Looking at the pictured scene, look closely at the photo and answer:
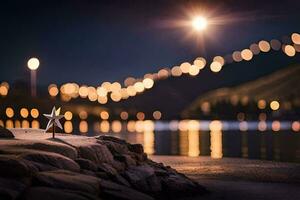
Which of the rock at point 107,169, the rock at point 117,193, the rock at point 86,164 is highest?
the rock at point 86,164

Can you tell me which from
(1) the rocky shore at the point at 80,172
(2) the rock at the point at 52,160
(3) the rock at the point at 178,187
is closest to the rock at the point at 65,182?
(1) the rocky shore at the point at 80,172

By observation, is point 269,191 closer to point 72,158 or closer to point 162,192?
point 162,192

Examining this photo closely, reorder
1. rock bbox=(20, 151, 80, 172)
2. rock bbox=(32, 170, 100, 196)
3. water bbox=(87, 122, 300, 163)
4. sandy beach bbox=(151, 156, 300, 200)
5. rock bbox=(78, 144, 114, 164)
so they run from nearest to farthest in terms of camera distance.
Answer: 1. rock bbox=(32, 170, 100, 196)
2. rock bbox=(20, 151, 80, 172)
3. rock bbox=(78, 144, 114, 164)
4. sandy beach bbox=(151, 156, 300, 200)
5. water bbox=(87, 122, 300, 163)

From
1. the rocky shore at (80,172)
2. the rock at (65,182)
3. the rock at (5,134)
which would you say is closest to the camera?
the rocky shore at (80,172)

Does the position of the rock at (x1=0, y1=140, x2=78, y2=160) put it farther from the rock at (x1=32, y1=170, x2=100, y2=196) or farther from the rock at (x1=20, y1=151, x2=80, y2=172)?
the rock at (x1=32, y1=170, x2=100, y2=196)

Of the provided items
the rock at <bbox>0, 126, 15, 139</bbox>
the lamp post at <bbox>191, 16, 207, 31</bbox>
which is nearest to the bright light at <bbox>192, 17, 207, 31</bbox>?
the lamp post at <bbox>191, 16, 207, 31</bbox>

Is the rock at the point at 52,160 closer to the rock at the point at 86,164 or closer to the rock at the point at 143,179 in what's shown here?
the rock at the point at 86,164

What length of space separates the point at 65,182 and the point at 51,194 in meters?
0.89

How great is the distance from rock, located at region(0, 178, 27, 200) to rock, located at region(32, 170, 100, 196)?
62cm

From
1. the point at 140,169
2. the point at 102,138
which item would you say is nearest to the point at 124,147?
the point at 102,138

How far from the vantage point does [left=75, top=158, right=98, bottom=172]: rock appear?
2050 cm

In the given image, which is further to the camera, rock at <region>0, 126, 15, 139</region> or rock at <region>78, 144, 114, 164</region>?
rock at <region>0, 126, 15, 139</region>

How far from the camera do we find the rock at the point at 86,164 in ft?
67.3

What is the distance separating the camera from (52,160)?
61.7ft
